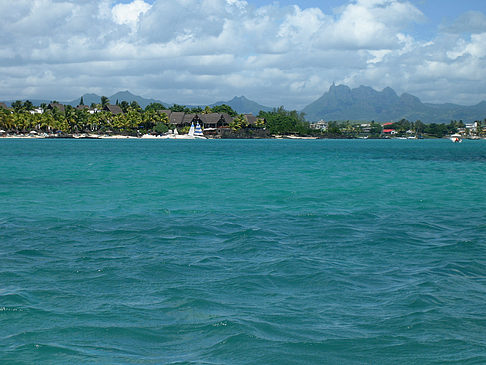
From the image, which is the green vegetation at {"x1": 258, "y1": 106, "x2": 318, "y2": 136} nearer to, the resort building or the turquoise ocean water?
the resort building

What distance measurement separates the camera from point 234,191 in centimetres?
2336

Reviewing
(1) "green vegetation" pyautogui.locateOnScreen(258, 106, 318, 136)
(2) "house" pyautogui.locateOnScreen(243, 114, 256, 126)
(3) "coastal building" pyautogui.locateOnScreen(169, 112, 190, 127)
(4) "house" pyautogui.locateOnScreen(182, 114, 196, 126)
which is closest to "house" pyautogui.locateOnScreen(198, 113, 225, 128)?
(4) "house" pyautogui.locateOnScreen(182, 114, 196, 126)

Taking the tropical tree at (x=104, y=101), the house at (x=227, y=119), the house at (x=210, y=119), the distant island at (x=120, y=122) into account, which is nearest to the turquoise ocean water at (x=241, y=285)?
the distant island at (x=120, y=122)

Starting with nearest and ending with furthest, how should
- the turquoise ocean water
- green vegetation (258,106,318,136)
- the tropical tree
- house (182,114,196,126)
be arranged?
the turquoise ocean water < the tropical tree < house (182,114,196,126) < green vegetation (258,106,318,136)

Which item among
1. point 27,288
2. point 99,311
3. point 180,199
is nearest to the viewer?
point 99,311

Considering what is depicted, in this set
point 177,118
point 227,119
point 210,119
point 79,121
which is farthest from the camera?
point 227,119

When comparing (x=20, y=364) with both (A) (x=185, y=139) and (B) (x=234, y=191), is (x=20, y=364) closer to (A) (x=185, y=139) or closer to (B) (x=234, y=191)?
(B) (x=234, y=191)

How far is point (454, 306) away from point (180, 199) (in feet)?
45.2

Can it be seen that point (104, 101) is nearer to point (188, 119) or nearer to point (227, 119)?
point (188, 119)

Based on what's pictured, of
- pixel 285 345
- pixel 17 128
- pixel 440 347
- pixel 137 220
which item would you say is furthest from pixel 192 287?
pixel 17 128

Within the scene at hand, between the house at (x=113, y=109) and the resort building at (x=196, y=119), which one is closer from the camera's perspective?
the house at (x=113, y=109)

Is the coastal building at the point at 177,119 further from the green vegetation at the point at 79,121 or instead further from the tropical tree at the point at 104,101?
the tropical tree at the point at 104,101

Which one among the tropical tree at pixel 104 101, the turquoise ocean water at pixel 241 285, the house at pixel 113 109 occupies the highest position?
the tropical tree at pixel 104 101

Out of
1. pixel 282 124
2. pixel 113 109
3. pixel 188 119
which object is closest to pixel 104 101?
pixel 113 109
